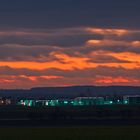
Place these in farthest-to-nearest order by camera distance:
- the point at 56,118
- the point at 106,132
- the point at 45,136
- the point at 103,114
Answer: the point at 103,114, the point at 56,118, the point at 106,132, the point at 45,136

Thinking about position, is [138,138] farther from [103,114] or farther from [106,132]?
[103,114]

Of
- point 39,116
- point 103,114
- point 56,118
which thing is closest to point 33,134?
point 56,118

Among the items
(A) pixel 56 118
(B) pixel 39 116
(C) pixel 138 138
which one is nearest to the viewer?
(C) pixel 138 138

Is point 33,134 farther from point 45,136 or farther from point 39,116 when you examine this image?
point 39,116

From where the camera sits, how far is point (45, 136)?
64.1m

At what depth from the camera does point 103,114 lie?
115m

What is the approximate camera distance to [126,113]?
383 ft

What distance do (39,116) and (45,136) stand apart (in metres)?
43.6

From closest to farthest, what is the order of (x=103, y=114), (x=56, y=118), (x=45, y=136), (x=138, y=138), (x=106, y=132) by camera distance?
(x=138, y=138), (x=45, y=136), (x=106, y=132), (x=56, y=118), (x=103, y=114)

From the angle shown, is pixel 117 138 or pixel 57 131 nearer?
pixel 117 138

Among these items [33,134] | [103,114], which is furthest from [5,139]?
[103,114]

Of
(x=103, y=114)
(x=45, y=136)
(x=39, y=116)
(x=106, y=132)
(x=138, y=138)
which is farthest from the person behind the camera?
(x=103, y=114)

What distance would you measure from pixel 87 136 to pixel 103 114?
52.1m

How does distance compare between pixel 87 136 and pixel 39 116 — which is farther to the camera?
pixel 39 116
